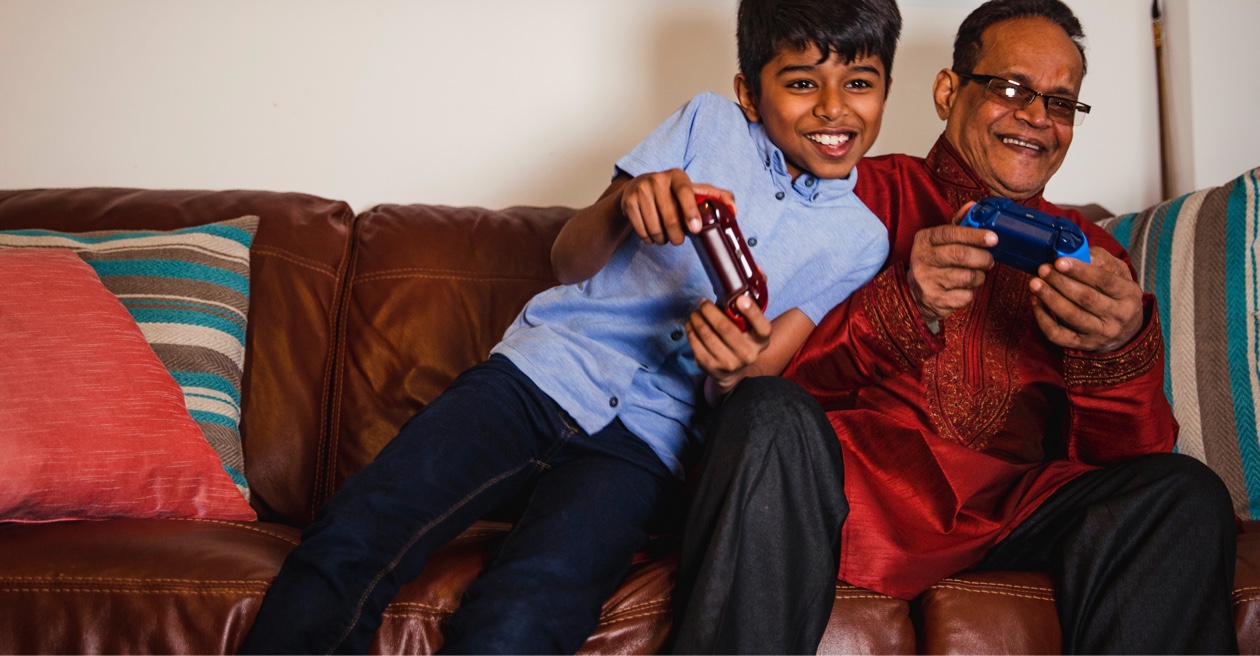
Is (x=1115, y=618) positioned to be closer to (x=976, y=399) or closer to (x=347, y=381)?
(x=976, y=399)

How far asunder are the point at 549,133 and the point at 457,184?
26 centimetres

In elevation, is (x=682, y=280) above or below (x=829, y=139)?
below

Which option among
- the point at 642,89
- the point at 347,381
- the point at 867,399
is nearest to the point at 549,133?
the point at 642,89

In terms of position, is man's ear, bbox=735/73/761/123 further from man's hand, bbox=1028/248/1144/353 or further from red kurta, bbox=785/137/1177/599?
man's hand, bbox=1028/248/1144/353

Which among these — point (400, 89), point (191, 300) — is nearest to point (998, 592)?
point (191, 300)

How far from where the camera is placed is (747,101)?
1.67m

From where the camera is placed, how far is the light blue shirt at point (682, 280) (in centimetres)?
153

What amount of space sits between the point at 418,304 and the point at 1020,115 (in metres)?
1.20

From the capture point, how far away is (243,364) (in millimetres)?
1911

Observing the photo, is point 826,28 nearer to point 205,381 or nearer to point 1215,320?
point 1215,320

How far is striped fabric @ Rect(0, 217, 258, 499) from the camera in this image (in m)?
1.77

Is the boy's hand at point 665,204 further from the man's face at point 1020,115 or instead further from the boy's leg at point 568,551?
the man's face at point 1020,115

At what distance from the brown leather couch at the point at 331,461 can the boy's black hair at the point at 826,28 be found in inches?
28.0

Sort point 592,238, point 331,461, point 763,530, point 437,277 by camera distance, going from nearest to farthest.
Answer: point 763,530
point 592,238
point 331,461
point 437,277
